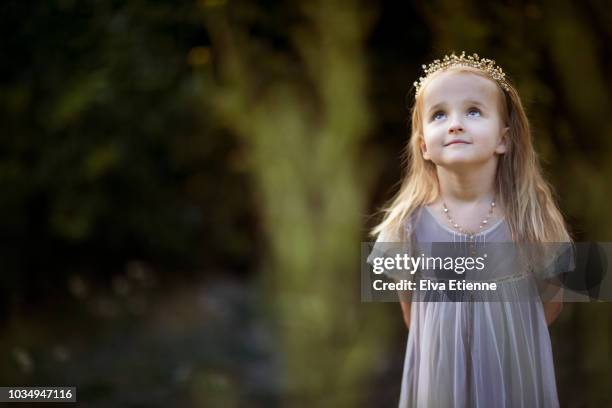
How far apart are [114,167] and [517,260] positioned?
2.47 metres

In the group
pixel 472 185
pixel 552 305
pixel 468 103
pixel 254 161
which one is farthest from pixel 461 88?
pixel 254 161

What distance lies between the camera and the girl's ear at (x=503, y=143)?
1.20 metres

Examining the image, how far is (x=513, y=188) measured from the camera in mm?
1195

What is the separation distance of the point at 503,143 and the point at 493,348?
0.31 meters

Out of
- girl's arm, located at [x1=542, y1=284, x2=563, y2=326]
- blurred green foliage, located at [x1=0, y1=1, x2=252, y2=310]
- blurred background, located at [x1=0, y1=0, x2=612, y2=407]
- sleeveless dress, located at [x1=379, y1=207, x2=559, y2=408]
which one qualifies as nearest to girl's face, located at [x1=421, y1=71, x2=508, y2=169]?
sleeveless dress, located at [x1=379, y1=207, x2=559, y2=408]

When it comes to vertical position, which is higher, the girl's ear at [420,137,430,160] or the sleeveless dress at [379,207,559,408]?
the girl's ear at [420,137,430,160]

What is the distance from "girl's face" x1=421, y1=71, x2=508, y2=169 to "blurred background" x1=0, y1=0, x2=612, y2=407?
469 millimetres

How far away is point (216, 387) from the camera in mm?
2600

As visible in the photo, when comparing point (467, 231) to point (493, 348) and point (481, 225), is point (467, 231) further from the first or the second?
point (493, 348)

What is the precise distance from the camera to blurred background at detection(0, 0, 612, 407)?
2.02 metres

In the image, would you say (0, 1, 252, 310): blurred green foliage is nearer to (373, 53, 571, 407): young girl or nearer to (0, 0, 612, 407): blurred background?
(0, 0, 612, 407): blurred background

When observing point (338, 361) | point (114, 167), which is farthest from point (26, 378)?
point (114, 167)

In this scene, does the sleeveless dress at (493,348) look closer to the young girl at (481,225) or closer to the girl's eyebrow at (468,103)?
the young girl at (481,225)

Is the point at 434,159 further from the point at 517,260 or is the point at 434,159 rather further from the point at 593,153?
the point at 593,153
